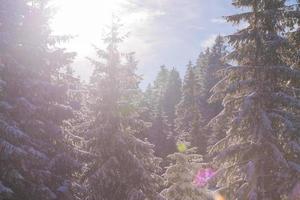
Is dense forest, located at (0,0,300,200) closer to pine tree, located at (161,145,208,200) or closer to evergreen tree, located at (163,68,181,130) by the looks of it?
pine tree, located at (161,145,208,200)

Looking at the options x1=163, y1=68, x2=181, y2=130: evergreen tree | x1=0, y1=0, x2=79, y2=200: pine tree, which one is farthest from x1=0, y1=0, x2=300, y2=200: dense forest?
x1=163, y1=68, x2=181, y2=130: evergreen tree

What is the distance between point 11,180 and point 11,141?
5.03ft

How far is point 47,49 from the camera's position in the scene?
20.0m

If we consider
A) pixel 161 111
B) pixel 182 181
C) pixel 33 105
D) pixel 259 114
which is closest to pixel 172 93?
pixel 161 111

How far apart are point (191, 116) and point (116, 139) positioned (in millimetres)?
47650

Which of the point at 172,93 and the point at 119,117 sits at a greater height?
the point at 172,93

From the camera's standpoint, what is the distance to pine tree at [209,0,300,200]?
18391 millimetres

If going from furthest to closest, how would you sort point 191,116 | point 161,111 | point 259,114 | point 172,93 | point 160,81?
1. point 160,81
2. point 172,93
3. point 191,116
4. point 161,111
5. point 259,114

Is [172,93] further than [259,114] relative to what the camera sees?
Yes

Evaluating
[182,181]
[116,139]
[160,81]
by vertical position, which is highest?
[160,81]

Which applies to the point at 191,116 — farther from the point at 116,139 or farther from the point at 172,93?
the point at 116,139

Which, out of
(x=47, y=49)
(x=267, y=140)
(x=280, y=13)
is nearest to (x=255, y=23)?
(x=280, y=13)

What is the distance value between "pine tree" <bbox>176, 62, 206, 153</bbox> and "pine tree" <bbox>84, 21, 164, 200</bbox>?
3361 centimetres

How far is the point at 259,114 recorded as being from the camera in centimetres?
1902
